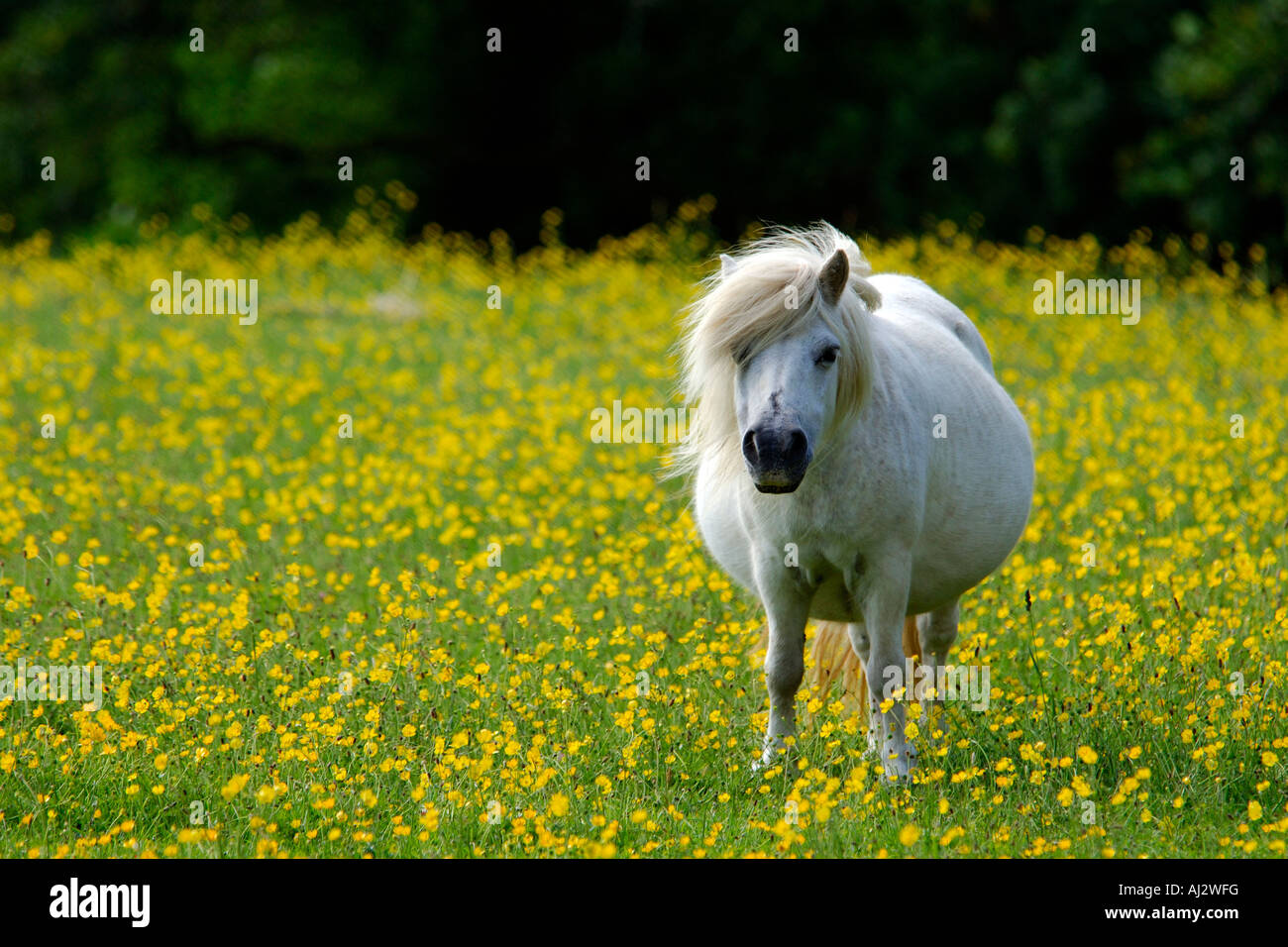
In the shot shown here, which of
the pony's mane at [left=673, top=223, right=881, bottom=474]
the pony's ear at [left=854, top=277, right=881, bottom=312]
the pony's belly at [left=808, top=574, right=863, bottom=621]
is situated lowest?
the pony's belly at [left=808, top=574, right=863, bottom=621]

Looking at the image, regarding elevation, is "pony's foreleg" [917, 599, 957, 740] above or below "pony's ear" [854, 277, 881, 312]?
below

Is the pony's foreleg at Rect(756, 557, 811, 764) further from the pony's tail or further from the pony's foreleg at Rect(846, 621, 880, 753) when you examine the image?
the pony's tail

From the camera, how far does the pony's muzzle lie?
407 centimetres

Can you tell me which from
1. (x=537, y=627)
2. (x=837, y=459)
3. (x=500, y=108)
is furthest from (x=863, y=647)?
(x=500, y=108)

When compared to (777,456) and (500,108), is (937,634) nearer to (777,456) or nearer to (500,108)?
(777,456)


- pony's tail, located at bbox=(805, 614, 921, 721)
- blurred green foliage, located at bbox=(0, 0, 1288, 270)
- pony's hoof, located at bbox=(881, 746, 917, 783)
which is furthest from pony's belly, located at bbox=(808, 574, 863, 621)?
blurred green foliage, located at bbox=(0, 0, 1288, 270)

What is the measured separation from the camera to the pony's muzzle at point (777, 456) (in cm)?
407

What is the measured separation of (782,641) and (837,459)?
2.29 feet

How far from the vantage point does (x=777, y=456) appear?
13.3 feet

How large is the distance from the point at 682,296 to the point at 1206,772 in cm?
1025

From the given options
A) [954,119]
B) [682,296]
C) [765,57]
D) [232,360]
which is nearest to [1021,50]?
[954,119]

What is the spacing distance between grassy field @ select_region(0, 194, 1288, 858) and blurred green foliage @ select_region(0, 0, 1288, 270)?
1019 centimetres

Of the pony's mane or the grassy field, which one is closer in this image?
the pony's mane
